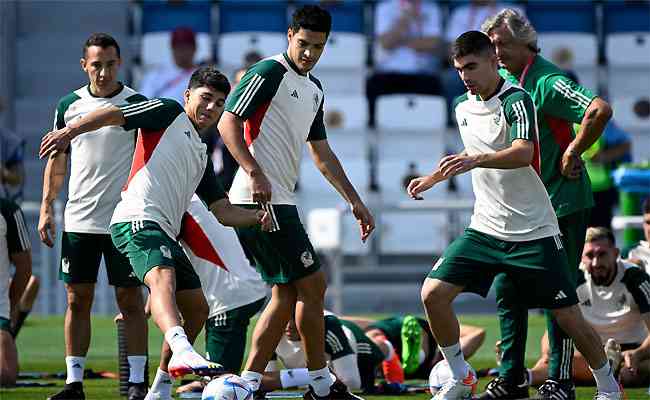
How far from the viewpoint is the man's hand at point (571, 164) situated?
707 cm

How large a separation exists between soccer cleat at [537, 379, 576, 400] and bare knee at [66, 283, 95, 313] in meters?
2.50

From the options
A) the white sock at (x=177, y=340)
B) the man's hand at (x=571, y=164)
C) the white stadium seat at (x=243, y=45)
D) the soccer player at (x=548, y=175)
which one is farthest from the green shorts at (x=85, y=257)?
the white stadium seat at (x=243, y=45)

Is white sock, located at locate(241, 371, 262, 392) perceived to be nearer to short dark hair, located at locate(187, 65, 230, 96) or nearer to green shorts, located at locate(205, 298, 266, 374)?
green shorts, located at locate(205, 298, 266, 374)

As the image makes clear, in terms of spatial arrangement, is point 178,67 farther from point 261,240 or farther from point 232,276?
point 261,240

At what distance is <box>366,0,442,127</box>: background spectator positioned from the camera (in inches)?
626

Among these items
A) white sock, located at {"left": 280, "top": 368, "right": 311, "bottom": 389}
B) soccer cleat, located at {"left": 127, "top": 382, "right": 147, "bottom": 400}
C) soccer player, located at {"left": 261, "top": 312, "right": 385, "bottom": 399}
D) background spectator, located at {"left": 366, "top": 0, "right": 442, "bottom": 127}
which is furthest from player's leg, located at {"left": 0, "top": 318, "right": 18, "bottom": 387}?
background spectator, located at {"left": 366, "top": 0, "right": 442, "bottom": 127}

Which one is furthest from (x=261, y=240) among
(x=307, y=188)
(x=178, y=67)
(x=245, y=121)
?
(x=307, y=188)

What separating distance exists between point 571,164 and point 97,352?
5.09 m

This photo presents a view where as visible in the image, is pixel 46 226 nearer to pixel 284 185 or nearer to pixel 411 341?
pixel 284 185

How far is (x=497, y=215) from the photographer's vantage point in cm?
679

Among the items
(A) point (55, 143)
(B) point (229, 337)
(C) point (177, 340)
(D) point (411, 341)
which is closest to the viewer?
(C) point (177, 340)

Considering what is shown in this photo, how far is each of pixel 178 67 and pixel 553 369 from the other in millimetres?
6837

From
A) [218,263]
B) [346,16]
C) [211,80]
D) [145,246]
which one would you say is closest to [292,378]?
[218,263]

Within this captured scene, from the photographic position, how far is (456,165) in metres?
6.15
